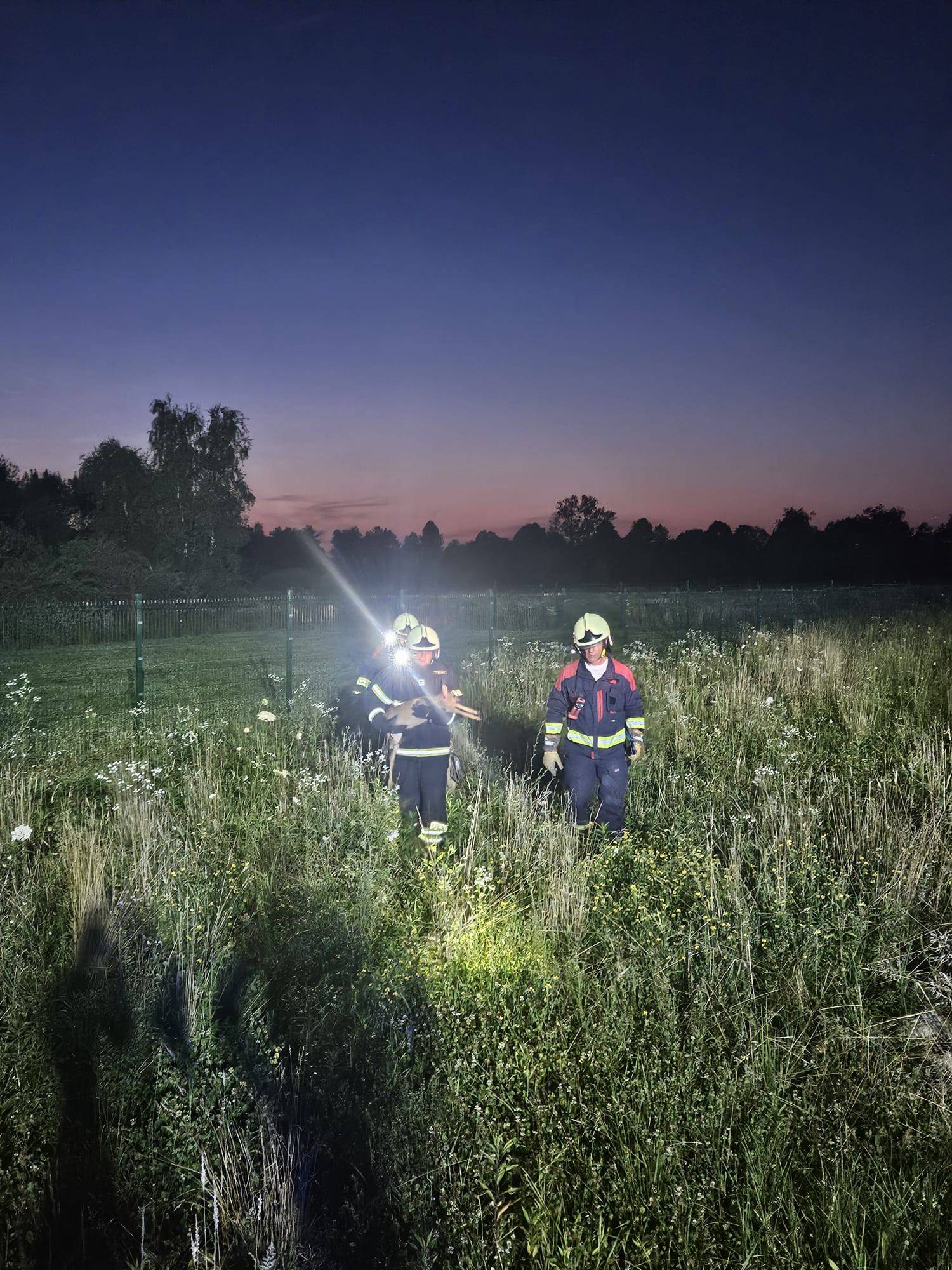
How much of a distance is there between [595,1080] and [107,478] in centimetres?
4856

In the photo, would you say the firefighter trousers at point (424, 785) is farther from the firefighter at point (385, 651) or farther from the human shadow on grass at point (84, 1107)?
the human shadow on grass at point (84, 1107)

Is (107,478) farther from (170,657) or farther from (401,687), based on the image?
(401,687)

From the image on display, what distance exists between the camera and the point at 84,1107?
9.01ft

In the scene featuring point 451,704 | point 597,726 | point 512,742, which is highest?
point 451,704

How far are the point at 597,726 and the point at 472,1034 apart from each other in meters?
2.65

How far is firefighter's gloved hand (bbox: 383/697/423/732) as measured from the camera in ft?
16.5

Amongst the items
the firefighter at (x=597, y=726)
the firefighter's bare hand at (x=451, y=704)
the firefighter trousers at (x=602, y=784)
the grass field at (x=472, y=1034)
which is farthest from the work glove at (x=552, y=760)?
the firefighter's bare hand at (x=451, y=704)

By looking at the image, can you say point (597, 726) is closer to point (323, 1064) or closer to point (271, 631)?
point (323, 1064)

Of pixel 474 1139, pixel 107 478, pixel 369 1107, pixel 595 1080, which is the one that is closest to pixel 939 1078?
pixel 595 1080

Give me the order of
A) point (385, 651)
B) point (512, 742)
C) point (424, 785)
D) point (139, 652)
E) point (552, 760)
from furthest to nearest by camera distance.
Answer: point (139, 652) < point (512, 742) < point (385, 651) < point (552, 760) < point (424, 785)

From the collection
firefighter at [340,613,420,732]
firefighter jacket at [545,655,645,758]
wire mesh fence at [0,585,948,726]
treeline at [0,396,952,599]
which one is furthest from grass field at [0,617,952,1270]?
treeline at [0,396,952,599]

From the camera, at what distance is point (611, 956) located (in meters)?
3.57

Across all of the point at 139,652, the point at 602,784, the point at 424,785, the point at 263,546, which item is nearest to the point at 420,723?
the point at 424,785

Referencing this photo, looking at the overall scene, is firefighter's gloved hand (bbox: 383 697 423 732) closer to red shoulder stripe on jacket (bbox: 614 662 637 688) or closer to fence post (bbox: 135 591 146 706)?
red shoulder stripe on jacket (bbox: 614 662 637 688)
